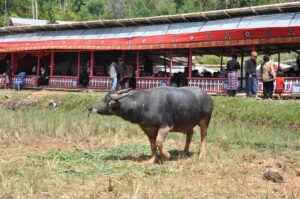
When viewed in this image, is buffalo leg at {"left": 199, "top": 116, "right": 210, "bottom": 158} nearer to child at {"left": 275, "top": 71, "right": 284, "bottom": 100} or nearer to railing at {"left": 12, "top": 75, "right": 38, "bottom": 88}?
child at {"left": 275, "top": 71, "right": 284, "bottom": 100}

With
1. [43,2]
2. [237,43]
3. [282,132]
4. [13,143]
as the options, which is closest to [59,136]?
[13,143]

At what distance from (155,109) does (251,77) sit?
780cm

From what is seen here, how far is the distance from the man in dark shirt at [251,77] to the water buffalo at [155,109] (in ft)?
22.6

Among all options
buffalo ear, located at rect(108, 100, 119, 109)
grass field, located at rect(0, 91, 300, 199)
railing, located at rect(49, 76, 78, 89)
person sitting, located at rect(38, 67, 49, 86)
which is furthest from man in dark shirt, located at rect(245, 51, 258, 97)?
person sitting, located at rect(38, 67, 49, 86)

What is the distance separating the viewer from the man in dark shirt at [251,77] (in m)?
13.9

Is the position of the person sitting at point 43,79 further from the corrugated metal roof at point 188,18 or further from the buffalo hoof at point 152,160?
the buffalo hoof at point 152,160

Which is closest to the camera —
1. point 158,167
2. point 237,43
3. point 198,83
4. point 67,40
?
point 158,167

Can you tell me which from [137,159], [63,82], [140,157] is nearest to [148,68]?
[63,82]

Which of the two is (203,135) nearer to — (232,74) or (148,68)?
(232,74)

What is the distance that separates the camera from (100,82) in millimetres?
19844

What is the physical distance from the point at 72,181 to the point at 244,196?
201 cm

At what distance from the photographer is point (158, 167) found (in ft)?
21.6

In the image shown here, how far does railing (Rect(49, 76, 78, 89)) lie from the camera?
2097cm

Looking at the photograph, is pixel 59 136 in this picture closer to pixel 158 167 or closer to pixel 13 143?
pixel 13 143
